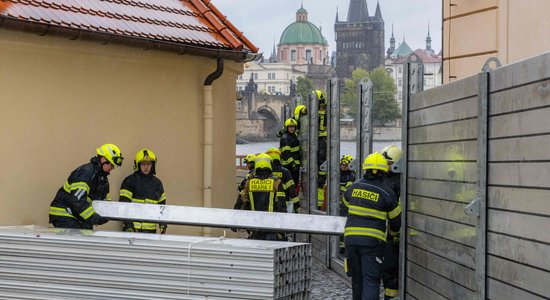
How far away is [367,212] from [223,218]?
1532mm

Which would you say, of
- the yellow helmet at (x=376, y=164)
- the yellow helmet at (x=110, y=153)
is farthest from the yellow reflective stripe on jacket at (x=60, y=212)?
the yellow helmet at (x=376, y=164)

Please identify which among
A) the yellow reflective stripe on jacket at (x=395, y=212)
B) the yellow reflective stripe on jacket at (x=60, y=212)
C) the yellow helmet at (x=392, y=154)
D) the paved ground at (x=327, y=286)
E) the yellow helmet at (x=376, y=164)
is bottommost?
the paved ground at (x=327, y=286)

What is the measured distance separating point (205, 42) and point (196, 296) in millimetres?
5672

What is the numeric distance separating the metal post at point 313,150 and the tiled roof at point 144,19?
1.42 metres

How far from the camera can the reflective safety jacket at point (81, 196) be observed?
977 cm

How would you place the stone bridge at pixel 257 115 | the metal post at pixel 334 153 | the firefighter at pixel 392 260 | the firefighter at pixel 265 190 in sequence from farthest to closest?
the stone bridge at pixel 257 115 < the metal post at pixel 334 153 < the firefighter at pixel 265 190 < the firefighter at pixel 392 260

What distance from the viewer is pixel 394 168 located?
902 cm

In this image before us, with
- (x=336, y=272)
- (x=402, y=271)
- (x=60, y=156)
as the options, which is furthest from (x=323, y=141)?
(x=402, y=271)

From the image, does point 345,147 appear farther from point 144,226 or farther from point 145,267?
point 145,267

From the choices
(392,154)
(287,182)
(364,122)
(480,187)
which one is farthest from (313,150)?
(480,187)

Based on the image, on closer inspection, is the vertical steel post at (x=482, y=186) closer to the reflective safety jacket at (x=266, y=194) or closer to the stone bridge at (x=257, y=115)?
the reflective safety jacket at (x=266, y=194)

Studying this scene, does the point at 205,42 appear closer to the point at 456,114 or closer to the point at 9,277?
the point at 9,277

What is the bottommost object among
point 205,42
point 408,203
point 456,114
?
point 408,203

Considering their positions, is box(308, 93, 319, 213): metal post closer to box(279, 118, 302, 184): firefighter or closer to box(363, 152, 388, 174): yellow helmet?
box(279, 118, 302, 184): firefighter
